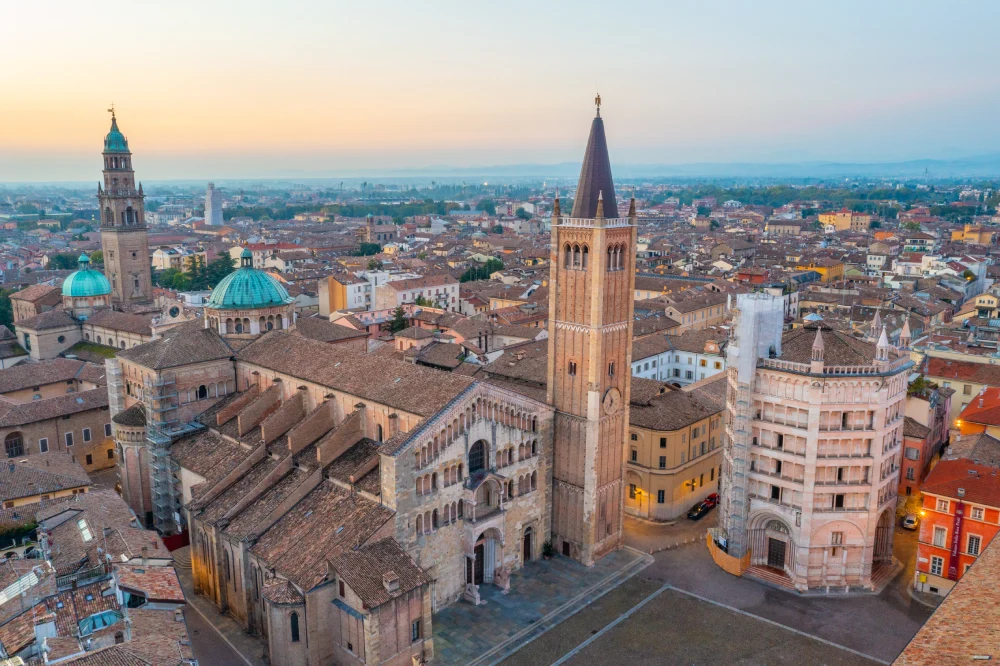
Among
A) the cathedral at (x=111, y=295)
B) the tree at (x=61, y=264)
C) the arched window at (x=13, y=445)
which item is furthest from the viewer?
the tree at (x=61, y=264)

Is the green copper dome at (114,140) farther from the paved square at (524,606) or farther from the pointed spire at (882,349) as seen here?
the pointed spire at (882,349)

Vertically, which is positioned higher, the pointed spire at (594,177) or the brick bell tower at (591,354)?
the pointed spire at (594,177)

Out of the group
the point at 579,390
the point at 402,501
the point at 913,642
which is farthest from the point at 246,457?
the point at 913,642

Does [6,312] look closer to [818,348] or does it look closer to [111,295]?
[111,295]

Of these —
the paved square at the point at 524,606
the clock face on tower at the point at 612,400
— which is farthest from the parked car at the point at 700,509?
the clock face on tower at the point at 612,400

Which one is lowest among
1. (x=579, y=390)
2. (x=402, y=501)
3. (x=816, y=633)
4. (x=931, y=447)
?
(x=816, y=633)

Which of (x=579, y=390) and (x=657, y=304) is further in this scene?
(x=657, y=304)

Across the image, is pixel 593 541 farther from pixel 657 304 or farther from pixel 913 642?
pixel 657 304
